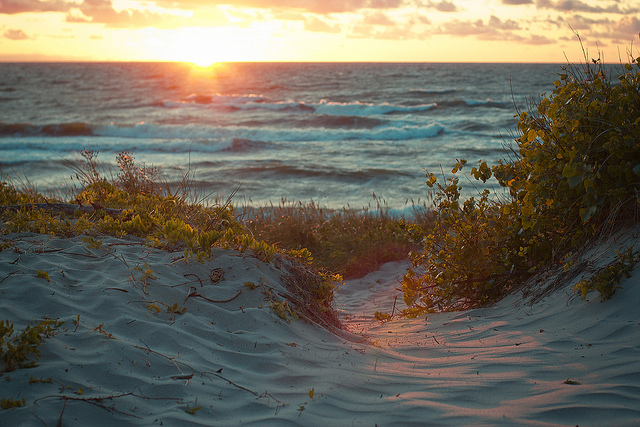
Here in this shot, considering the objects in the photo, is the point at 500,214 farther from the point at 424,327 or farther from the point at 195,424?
the point at 195,424

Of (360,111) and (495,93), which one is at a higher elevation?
(495,93)

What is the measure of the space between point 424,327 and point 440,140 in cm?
2081

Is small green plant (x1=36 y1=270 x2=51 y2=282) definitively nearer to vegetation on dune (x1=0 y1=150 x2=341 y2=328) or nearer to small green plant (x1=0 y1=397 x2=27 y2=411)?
vegetation on dune (x1=0 y1=150 x2=341 y2=328)

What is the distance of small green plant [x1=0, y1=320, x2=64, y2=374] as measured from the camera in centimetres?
214

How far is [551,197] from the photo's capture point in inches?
145

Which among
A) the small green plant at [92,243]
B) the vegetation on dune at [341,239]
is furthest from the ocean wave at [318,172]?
the small green plant at [92,243]

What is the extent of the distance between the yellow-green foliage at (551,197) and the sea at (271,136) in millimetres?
1942

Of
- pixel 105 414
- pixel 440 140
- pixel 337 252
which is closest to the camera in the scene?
pixel 105 414

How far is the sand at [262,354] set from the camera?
2072 mm

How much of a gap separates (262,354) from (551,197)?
2690 millimetres

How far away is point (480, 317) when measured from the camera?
150 inches

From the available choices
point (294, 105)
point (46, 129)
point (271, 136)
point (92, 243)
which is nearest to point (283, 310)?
point (92, 243)

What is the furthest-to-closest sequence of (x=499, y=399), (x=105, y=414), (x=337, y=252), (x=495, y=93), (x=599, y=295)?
(x=495, y=93) < (x=337, y=252) < (x=599, y=295) < (x=499, y=399) < (x=105, y=414)

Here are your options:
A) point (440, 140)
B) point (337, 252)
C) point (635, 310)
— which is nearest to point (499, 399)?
point (635, 310)
